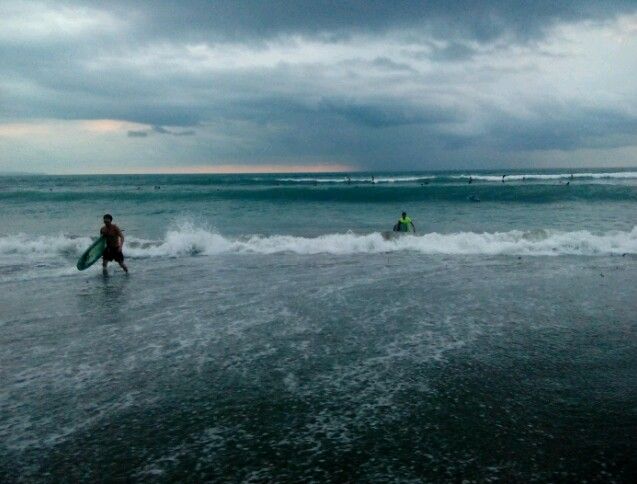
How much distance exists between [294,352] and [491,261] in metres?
10.0

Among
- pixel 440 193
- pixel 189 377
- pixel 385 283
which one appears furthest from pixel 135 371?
pixel 440 193

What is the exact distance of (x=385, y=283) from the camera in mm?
12234

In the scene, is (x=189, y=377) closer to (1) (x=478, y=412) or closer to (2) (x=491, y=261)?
(1) (x=478, y=412)

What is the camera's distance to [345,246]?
1844cm

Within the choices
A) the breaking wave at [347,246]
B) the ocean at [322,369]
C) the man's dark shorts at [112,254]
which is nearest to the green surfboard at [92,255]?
the man's dark shorts at [112,254]

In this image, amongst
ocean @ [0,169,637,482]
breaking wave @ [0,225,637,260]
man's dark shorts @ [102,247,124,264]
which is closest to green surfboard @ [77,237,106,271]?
man's dark shorts @ [102,247,124,264]

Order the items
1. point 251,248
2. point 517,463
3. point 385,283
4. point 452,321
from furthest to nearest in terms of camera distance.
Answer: point 251,248 → point 385,283 → point 452,321 → point 517,463

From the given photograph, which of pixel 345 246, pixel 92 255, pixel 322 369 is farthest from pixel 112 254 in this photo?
pixel 322 369

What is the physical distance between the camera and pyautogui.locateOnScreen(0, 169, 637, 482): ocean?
15.0 feet

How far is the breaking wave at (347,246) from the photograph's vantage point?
17.6 m

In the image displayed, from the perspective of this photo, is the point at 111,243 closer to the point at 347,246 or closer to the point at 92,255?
the point at 92,255

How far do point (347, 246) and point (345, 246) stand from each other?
7cm

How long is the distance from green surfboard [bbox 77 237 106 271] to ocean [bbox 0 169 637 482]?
500 mm

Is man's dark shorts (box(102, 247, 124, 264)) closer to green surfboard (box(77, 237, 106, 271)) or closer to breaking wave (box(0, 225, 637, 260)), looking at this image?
green surfboard (box(77, 237, 106, 271))
